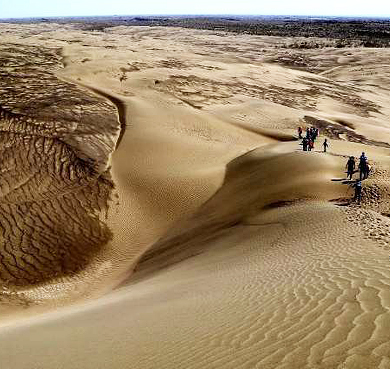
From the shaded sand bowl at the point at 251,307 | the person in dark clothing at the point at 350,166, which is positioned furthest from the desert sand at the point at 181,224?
the person in dark clothing at the point at 350,166

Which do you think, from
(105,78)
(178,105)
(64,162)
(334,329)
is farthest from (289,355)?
(105,78)

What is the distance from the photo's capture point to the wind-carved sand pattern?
1243 centimetres

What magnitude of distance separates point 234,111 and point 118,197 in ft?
38.5

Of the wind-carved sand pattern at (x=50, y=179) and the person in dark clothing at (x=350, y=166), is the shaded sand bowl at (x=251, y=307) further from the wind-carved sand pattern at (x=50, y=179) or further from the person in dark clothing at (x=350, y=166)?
the wind-carved sand pattern at (x=50, y=179)

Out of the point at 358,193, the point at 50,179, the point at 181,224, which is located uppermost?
the point at 358,193

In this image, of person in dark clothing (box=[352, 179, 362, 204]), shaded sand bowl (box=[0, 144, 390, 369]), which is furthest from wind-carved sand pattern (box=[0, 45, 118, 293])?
person in dark clothing (box=[352, 179, 362, 204])

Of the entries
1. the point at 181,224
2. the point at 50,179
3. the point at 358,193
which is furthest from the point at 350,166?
the point at 50,179

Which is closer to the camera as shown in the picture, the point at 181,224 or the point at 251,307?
the point at 251,307

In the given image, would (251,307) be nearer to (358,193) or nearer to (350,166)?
(358,193)

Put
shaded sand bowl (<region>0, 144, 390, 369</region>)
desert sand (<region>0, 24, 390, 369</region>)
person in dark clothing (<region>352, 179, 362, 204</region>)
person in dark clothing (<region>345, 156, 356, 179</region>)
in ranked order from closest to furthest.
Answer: shaded sand bowl (<region>0, 144, 390, 369</region>) → desert sand (<region>0, 24, 390, 369</region>) → person in dark clothing (<region>352, 179, 362, 204</region>) → person in dark clothing (<region>345, 156, 356, 179</region>)

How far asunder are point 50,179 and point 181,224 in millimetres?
4972

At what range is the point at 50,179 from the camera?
15.5 m

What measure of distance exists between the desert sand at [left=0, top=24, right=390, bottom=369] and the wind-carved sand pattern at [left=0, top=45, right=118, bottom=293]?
0.21 feet

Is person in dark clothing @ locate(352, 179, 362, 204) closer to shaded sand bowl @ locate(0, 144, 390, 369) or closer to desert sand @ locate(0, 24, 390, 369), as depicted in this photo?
desert sand @ locate(0, 24, 390, 369)
